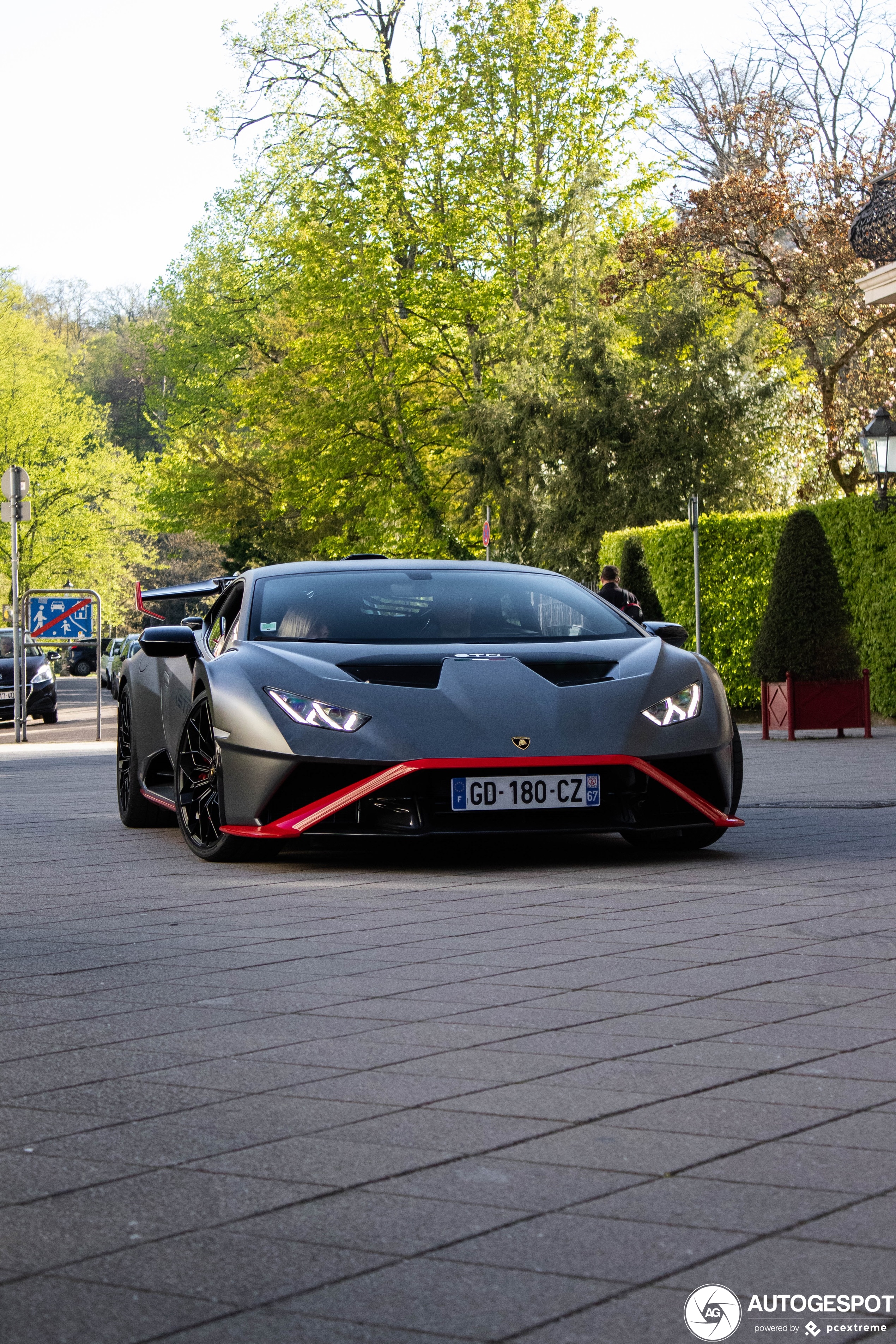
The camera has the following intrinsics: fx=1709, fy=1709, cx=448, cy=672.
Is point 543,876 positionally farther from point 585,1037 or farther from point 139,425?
point 139,425

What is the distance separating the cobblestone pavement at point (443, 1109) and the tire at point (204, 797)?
0.66 metres

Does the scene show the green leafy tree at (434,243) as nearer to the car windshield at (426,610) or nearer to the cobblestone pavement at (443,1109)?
the car windshield at (426,610)

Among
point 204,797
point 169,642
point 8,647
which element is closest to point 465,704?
point 204,797

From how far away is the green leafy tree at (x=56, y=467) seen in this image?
183 feet

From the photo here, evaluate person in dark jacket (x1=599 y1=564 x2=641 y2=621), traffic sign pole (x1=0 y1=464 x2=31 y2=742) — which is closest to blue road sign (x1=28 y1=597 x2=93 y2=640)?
traffic sign pole (x1=0 y1=464 x2=31 y2=742)

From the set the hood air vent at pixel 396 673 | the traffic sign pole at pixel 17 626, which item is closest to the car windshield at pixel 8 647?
the traffic sign pole at pixel 17 626

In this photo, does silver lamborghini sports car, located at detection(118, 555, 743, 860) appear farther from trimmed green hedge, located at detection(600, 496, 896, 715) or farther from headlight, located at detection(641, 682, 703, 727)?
trimmed green hedge, located at detection(600, 496, 896, 715)

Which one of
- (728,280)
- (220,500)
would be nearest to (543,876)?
(728,280)

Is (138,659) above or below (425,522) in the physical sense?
below

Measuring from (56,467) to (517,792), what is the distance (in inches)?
2036

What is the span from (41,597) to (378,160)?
1767 cm

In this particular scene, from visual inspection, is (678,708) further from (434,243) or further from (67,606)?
(434,243)

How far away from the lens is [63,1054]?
13.5 feet

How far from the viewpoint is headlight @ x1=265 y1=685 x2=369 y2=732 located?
7090 mm
